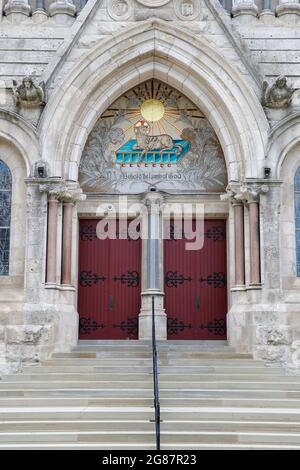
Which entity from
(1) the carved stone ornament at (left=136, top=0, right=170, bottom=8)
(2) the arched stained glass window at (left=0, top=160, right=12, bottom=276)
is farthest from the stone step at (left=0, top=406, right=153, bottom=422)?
(1) the carved stone ornament at (left=136, top=0, right=170, bottom=8)

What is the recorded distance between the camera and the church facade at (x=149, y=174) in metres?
11.0

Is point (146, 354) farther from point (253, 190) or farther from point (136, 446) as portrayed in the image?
point (136, 446)

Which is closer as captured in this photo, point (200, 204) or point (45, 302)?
point (45, 302)

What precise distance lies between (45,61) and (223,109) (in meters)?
3.18

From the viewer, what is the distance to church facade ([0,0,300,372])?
36.0 ft

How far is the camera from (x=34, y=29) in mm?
11766

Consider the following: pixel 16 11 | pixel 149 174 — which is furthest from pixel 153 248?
pixel 16 11

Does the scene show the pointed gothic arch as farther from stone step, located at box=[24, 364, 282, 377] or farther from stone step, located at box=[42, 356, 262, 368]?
stone step, located at box=[24, 364, 282, 377]

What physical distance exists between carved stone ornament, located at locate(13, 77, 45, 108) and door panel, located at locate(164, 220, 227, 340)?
10.8ft

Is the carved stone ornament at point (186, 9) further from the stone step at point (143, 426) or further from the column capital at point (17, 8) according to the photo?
the stone step at point (143, 426)

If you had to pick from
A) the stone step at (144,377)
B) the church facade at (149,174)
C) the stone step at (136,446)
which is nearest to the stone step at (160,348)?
the church facade at (149,174)

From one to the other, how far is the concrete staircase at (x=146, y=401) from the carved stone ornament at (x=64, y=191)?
8.18 feet
